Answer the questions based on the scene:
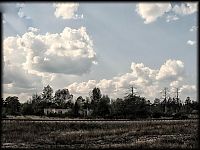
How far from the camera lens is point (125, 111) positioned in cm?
6512

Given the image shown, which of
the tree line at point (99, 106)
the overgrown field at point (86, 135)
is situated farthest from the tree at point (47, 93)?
the overgrown field at point (86, 135)

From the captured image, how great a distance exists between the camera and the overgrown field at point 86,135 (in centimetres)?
2193

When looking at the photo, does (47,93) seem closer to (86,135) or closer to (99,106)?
(99,106)

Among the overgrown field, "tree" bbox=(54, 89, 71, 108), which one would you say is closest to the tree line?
"tree" bbox=(54, 89, 71, 108)

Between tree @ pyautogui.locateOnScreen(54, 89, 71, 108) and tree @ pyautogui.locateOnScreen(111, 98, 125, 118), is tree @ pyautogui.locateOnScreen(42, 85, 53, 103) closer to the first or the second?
tree @ pyautogui.locateOnScreen(54, 89, 71, 108)

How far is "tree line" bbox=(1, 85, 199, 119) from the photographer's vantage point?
63.5 metres

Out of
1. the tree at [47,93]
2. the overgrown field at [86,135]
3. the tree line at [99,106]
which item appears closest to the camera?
the overgrown field at [86,135]

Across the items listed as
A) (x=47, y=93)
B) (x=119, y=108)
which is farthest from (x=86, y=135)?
(x=47, y=93)

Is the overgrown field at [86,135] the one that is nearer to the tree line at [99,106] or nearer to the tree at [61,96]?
the tree line at [99,106]

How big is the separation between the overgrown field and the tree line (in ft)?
37.1

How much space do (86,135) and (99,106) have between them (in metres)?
40.8

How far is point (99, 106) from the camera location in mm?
66250

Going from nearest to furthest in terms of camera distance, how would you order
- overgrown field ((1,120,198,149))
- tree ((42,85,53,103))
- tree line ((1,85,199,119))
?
overgrown field ((1,120,198,149)) → tree line ((1,85,199,119)) → tree ((42,85,53,103))

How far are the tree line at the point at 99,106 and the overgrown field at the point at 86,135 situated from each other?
1130cm
